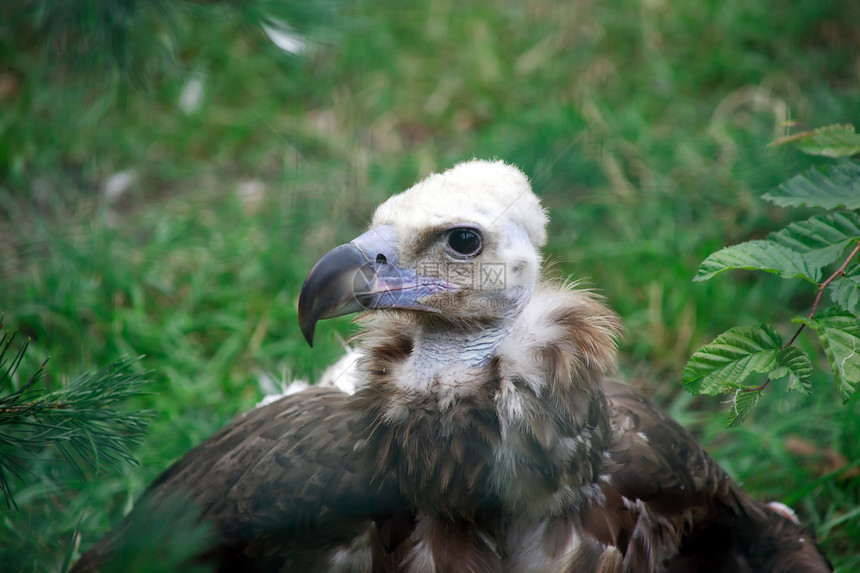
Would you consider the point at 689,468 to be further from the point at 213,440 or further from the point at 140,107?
the point at 140,107

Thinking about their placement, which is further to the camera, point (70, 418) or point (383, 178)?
point (383, 178)

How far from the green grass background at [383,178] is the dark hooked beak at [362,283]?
2.73ft

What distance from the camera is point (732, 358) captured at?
1.84 metres

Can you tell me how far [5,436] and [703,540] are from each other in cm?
191

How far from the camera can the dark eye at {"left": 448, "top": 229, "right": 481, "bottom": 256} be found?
199cm

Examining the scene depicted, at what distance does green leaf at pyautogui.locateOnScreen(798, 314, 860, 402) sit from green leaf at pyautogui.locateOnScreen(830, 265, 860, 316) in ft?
0.16

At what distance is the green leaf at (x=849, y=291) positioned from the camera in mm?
1727

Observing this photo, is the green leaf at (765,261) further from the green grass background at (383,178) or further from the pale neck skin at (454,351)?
the green grass background at (383,178)

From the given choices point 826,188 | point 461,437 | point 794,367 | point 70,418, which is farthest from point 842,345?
point 70,418

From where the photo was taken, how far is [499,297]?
6.82 ft

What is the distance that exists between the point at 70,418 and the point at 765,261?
62.8 inches

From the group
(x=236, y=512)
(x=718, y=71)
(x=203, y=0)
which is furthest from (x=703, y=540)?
(x=718, y=71)

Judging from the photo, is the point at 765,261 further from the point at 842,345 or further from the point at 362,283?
the point at 362,283

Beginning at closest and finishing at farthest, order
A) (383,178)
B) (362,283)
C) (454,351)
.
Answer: (362,283), (454,351), (383,178)
